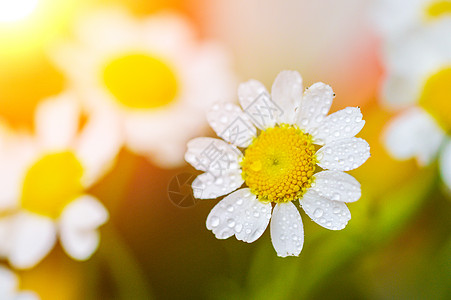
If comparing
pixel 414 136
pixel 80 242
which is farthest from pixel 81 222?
pixel 414 136

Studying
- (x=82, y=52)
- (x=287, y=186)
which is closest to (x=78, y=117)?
(x=82, y=52)

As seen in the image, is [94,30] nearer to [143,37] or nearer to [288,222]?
[143,37]

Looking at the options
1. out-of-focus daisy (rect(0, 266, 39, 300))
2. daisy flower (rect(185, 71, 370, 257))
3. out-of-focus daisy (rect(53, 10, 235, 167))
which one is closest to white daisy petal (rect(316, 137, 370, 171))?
daisy flower (rect(185, 71, 370, 257))

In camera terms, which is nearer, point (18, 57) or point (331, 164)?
point (331, 164)

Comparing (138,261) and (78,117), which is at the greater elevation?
(78,117)

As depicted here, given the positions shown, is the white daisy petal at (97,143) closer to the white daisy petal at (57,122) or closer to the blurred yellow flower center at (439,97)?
the white daisy petal at (57,122)

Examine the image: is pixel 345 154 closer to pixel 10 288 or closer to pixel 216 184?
pixel 216 184
